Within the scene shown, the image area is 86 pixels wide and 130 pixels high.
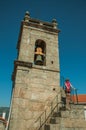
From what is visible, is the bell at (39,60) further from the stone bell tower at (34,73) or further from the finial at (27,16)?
the finial at (27,16)

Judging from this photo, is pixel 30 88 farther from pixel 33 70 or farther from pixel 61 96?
pixel 61 96

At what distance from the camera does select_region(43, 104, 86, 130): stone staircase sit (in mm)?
6952

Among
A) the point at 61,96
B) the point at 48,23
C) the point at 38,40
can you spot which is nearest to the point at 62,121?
the point at 61,96

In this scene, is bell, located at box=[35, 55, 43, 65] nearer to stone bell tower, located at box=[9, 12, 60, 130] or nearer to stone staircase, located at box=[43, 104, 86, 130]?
stone bell tower, located at box=[9, 12, 60, 130]

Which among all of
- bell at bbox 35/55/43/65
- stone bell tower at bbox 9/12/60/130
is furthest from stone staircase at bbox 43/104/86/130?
bell at bbox 35/55/43/65

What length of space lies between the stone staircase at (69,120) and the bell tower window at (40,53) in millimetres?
4313

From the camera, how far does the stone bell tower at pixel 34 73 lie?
816 centimetres

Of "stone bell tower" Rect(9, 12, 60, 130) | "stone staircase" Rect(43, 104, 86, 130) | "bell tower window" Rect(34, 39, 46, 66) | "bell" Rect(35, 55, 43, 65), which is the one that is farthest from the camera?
"bell tower window" Rect(34, 39, 46, 66)

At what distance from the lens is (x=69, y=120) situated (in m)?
7.23

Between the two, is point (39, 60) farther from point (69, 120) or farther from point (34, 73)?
point (69, 120)

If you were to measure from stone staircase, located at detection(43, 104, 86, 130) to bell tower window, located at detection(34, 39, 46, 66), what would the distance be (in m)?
4.31

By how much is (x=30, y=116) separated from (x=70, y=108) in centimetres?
232

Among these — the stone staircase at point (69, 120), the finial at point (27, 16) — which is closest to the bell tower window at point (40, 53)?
the finial at point (27, 16)

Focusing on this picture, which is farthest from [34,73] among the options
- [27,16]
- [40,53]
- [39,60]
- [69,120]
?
[27,16]
